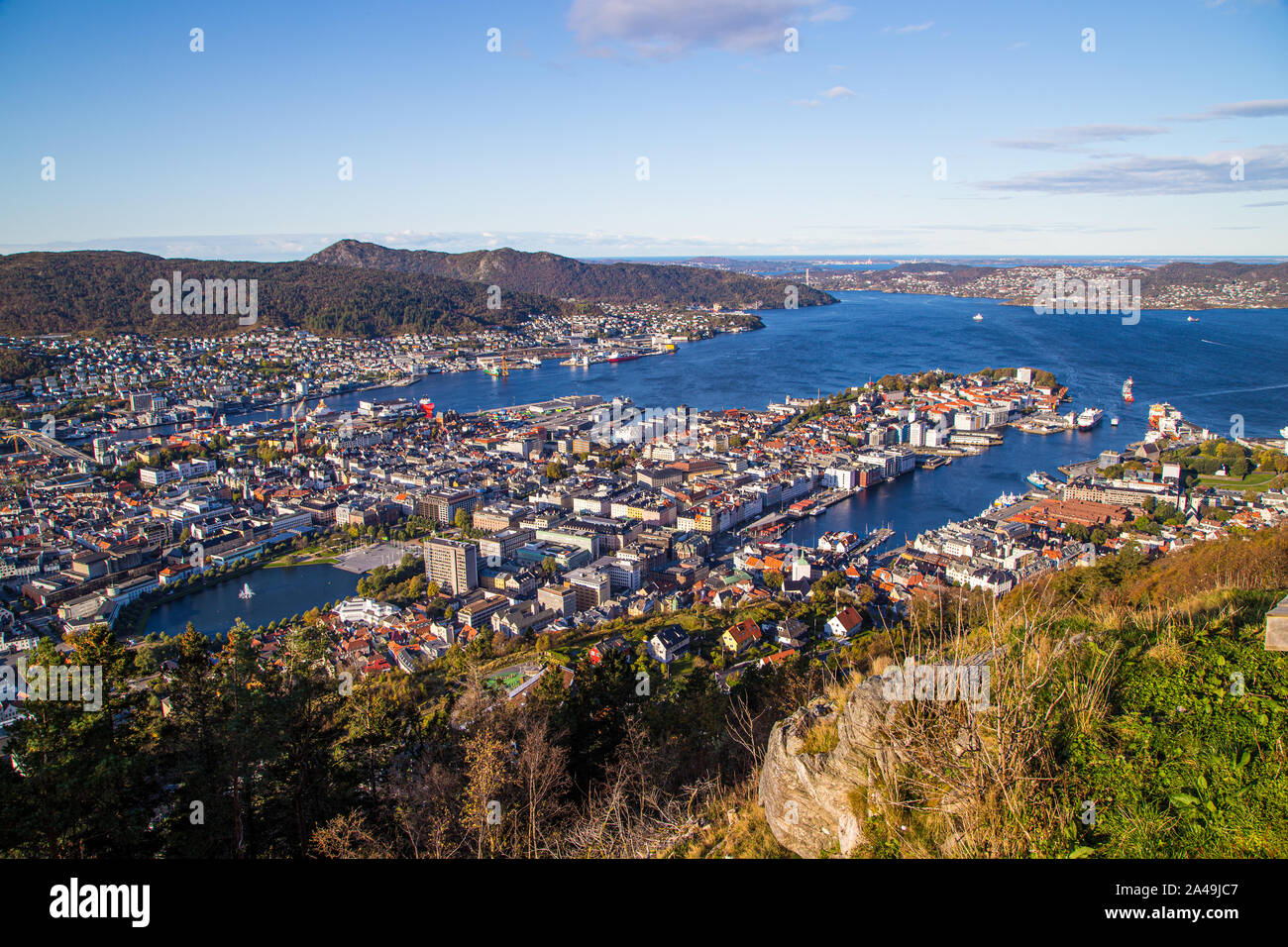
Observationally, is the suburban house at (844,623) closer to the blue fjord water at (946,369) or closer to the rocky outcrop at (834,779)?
the blue fjord water at (946,369)

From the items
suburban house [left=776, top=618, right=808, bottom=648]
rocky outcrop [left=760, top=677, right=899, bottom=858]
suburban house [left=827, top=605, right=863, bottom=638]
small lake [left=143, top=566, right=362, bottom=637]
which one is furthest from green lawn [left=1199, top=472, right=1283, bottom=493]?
rocky outcrop [left=760, top=677, right=899, bottom=858]

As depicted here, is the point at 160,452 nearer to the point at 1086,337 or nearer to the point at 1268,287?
the point at 1086,337

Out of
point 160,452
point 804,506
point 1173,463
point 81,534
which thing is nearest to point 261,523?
point 81,534

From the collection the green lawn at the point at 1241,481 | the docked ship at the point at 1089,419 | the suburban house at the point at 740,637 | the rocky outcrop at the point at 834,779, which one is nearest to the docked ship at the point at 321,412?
the suburban house at the point at 740,637

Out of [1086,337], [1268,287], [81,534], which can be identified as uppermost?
[1268,287]

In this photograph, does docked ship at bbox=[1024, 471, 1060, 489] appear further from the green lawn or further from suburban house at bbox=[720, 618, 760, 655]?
suburban house at bbox=[720, 618, 760, 655]

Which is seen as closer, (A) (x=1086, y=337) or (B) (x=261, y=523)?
(B) (x=261, y=523)
